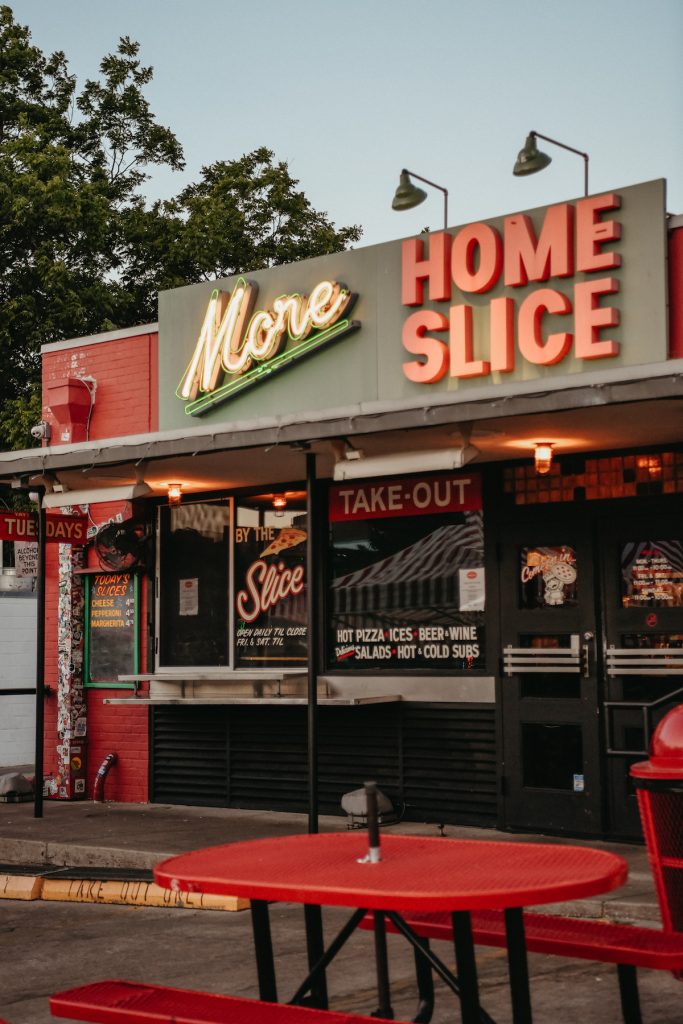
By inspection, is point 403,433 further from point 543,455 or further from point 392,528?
point 392,528

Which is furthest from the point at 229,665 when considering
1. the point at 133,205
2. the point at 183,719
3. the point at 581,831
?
the point at 133,205

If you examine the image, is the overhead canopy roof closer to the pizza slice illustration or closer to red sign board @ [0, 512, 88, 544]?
the pizza slice illustration

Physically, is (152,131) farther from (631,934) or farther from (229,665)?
(631,934)

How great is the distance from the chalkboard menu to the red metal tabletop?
321 inches

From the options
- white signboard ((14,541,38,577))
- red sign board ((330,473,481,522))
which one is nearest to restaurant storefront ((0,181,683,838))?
red sign board ((330,473,481,522))

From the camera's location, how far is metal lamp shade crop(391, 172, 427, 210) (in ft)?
38.2

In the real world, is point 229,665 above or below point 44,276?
below

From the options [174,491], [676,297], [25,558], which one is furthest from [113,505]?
[676,297]

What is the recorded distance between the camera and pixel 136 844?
392 inches

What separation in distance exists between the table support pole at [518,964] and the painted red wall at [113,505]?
28.9 feet

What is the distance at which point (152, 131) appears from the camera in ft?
95.2

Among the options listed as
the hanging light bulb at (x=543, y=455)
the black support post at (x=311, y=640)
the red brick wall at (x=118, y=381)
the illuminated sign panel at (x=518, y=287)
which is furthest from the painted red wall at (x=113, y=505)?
the hanging light bulb at (x=543, y=455)

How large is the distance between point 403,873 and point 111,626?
9.29 metres

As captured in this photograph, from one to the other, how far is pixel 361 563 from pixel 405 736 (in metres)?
1.55
